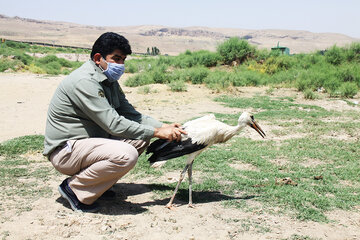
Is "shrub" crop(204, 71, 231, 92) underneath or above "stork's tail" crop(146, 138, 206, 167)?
underneath

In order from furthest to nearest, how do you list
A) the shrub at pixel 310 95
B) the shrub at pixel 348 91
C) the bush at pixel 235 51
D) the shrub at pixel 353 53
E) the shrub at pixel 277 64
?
the bush at pixel 235 51
the shrub at pixel 353 53
the shrub at pixel 277 64
the shrub at pixel 348 91
the shrub at pixel 310 95

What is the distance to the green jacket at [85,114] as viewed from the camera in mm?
3553

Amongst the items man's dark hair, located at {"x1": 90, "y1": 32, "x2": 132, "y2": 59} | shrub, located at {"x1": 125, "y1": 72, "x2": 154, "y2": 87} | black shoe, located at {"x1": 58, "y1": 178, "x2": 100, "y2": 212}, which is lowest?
shrub, located at {"x1": 125, "y1": 72, "x2": 154, "y2": 87}

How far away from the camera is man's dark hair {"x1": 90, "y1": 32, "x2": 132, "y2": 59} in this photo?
12.1 ft

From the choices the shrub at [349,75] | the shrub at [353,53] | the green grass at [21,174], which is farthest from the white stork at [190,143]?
the shrub at [353,53]

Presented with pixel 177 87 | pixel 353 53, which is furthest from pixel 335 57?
pixel 177 87

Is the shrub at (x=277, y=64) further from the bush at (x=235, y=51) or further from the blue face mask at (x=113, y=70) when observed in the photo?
the blue face mask at (x=113, y=70)

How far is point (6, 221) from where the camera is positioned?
354 cm

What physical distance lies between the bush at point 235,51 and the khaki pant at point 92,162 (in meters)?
19.2

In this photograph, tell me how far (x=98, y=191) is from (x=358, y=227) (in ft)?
9.04

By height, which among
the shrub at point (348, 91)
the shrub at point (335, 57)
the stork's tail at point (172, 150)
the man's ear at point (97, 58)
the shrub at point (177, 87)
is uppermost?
the man's ear at point (97, 58)

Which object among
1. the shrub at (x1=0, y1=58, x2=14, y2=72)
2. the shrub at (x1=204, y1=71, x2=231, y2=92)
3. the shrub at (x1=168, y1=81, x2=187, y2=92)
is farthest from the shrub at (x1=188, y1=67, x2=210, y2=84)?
the shrub at (x1=0, y1=58, x2=14, y2=72)

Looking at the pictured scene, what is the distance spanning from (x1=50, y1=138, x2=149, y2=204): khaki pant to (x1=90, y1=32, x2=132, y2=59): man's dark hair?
93 cm

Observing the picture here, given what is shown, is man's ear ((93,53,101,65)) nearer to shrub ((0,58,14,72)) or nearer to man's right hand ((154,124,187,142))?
man's right hand ((154,124,187,142))
